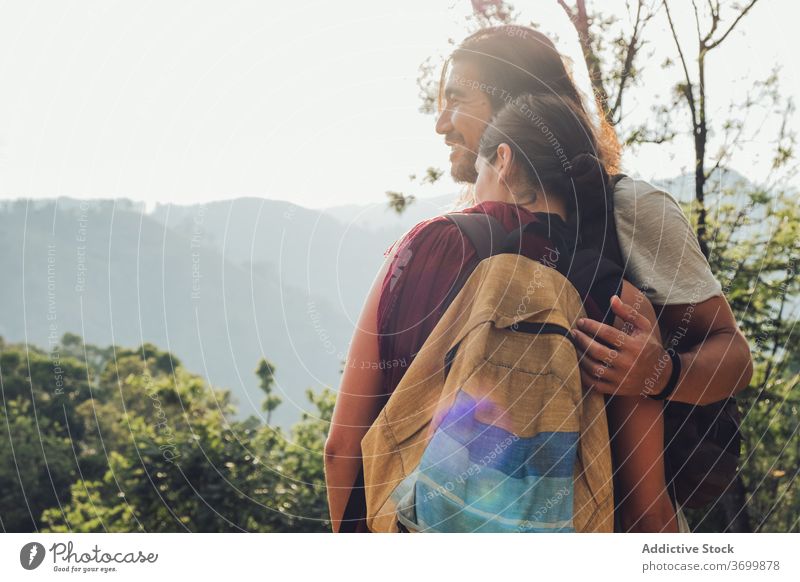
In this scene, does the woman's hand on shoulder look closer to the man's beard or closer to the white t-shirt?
the white t-shirt

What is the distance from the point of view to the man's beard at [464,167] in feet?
A: 6.61

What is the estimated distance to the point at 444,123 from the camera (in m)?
2.04

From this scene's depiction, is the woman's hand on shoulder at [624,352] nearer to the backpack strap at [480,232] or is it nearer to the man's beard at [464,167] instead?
the backpack strap at [480,232]

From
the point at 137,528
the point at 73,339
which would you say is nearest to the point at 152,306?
the point at 73,339

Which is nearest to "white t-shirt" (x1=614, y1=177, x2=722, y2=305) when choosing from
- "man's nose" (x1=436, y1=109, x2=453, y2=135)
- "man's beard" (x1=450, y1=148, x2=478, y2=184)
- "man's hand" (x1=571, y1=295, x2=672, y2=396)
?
"man's hand" (x1=571, y1=295, x2=672, y2=396)

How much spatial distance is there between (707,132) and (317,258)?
2.53 m

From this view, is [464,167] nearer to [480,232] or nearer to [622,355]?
[480,232]

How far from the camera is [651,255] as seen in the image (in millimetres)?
1849

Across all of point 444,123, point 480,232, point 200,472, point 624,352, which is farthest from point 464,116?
point 200,472

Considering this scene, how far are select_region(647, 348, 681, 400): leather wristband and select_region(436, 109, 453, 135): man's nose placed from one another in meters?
0.83

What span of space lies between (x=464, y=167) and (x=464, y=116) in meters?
0.14
